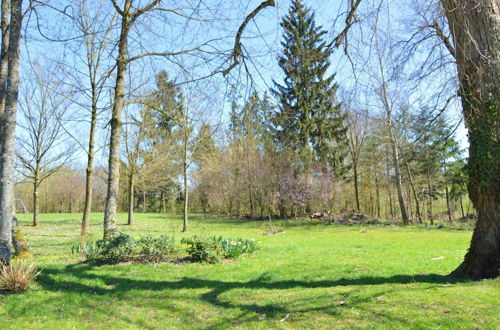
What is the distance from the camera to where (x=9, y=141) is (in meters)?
5.48

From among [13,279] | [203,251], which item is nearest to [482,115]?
[203,251]

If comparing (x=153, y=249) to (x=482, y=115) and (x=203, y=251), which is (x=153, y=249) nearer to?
(x=203, y=251)

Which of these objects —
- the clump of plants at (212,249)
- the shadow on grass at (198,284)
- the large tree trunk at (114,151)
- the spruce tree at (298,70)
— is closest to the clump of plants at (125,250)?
the large tree trunk at (114,151)

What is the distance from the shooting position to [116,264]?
284 inches

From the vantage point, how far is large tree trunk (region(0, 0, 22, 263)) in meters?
5.32

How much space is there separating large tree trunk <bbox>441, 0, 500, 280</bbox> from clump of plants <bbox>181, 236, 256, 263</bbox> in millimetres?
4707

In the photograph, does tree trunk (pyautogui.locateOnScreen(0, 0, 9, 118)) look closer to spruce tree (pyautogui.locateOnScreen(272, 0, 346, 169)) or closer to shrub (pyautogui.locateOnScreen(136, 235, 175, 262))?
shrub (pyautogui.locateOnScreen(136, 235, 175, 262))

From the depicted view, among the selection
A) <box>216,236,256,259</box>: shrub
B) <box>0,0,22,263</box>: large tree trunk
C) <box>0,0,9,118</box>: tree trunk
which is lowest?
<box>216,236,256,259</box>: shrub

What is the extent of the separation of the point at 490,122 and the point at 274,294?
166 inches

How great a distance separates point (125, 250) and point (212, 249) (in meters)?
1.99

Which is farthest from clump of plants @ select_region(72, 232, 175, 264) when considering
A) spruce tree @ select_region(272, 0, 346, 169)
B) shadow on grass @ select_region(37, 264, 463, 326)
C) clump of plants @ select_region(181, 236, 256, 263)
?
spruce tree @ select_region(272, 0, 346, 169)

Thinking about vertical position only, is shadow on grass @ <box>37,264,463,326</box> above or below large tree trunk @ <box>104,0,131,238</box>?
below

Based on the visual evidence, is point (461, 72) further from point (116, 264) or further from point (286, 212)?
point (286, 212)

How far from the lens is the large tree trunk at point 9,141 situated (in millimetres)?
5316
